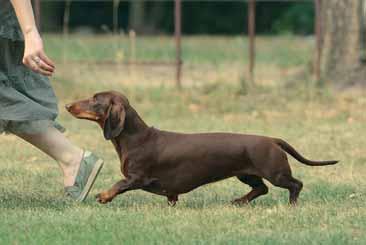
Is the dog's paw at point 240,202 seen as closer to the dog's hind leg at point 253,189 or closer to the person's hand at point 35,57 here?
the dog's hind leg at point 253,189

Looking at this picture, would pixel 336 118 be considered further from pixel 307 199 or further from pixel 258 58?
pixel 258 58

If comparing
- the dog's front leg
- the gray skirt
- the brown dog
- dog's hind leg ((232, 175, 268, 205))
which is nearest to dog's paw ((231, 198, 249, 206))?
dog's hind leg ((232, 175, 268, 205))

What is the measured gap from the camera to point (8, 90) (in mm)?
6570

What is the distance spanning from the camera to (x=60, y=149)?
22.4ft

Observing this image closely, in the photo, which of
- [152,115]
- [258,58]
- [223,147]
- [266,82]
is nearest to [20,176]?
[223,147]

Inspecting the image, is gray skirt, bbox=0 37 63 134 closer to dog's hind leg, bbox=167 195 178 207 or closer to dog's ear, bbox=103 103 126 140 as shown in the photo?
dog's ear, bbox=103 103 126 140

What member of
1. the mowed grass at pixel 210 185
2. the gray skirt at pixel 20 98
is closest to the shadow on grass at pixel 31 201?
the mowed grass at pixel 210 185

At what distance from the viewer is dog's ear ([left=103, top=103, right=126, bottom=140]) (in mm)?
6531

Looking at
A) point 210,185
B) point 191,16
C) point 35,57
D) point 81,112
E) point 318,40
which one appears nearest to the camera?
point 35,57

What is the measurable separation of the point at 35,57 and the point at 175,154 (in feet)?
3.44

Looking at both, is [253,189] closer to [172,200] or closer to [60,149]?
[172,200]

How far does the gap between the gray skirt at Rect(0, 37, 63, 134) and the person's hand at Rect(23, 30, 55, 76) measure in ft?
1.27

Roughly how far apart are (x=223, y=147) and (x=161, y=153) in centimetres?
37

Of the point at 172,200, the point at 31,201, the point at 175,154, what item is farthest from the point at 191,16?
the point at 175,154
